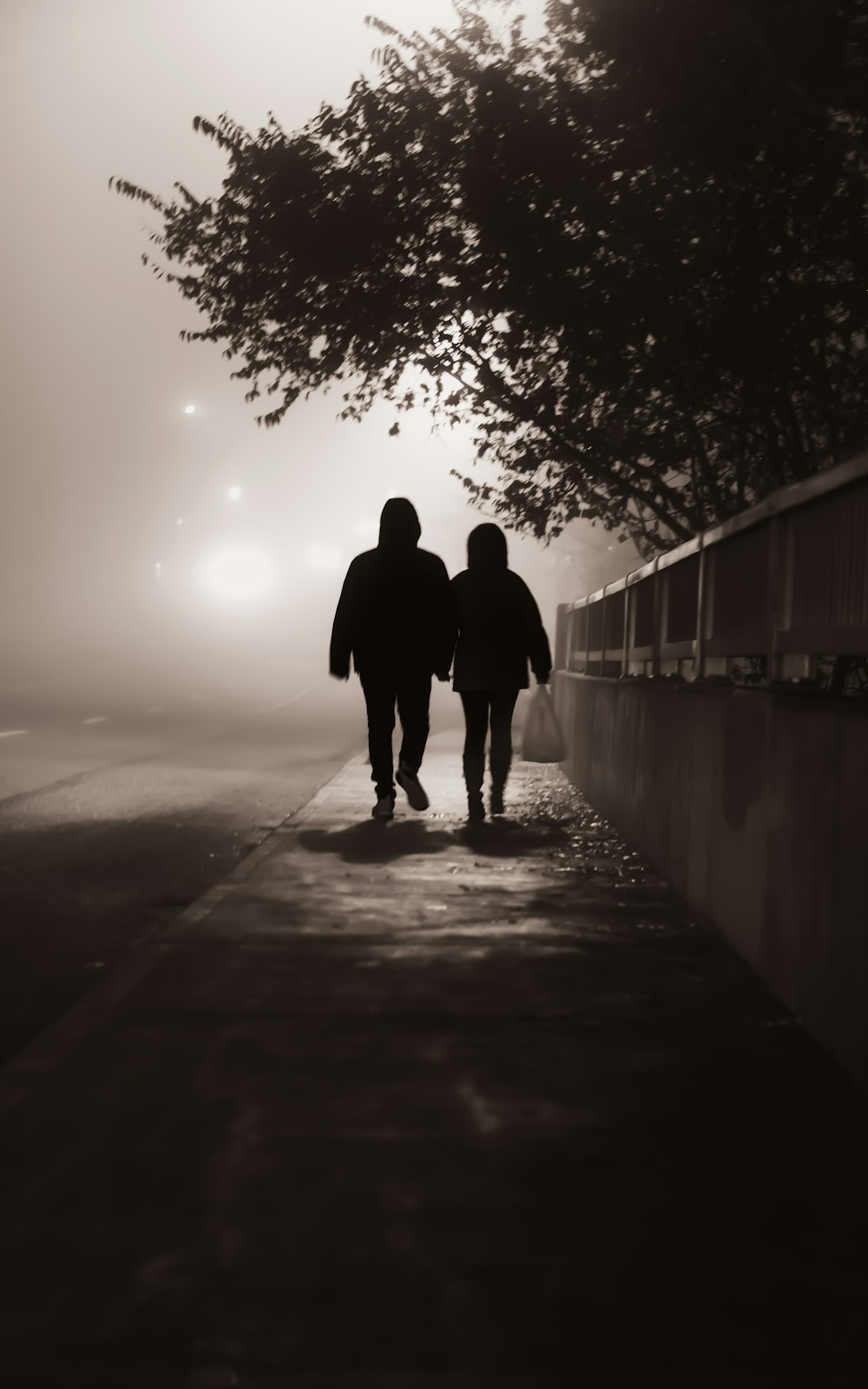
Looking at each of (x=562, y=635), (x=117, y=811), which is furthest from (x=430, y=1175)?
(x=562, y=635)

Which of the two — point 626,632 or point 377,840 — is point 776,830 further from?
point 626,632

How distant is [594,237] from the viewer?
14.8 metres

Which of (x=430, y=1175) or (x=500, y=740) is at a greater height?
(x=500, y=740)

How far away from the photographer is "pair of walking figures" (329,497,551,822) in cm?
1170

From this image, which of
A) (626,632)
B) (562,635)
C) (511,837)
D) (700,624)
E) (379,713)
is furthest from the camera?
(562,635)

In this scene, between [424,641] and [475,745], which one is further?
[475,745]

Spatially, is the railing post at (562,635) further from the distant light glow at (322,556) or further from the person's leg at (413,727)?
the distant light glow at (322,556)

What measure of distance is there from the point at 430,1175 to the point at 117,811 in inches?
391

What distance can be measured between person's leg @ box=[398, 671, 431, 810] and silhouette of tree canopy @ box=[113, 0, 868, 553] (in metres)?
4.31

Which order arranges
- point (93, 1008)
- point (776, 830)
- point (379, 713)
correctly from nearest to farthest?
1. point (93, 1008)
2. point (776, 830)
3. point (379, 713)

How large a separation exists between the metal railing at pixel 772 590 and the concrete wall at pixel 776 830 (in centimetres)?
22

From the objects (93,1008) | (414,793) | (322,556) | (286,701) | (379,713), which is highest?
(322,556)

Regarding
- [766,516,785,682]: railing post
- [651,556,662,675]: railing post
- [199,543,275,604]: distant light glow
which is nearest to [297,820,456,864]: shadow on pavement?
[651,556,662,675]: railing post

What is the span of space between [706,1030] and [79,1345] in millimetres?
2996
